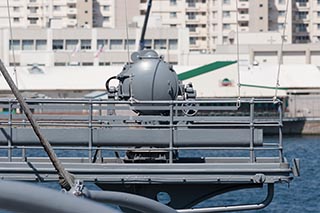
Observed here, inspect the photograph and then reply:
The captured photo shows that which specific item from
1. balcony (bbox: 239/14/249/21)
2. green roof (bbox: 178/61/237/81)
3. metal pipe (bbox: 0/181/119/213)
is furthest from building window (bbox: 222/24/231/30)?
metal pipe (bbox: 0/181/119/213)

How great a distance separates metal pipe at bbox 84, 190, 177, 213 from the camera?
6812 mm

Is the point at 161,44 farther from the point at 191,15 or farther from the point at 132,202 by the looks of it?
the point at 132,202

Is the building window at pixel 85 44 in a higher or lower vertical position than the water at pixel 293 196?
lower

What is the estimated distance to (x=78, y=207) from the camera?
5359 mm

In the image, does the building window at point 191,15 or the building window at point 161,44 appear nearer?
the building window at point 161,44

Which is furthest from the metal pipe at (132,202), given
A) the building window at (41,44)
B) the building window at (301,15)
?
the building window at (301,15)

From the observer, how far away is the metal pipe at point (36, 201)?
531cm

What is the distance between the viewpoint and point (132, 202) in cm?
695

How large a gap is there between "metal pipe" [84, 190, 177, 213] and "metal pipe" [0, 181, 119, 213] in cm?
141

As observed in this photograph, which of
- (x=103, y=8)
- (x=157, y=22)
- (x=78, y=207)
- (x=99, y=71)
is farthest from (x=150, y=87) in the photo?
(x=103, y=8)

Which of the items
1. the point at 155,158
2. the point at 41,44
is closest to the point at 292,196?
the point at 155,158

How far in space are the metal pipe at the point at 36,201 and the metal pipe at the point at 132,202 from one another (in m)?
1.41

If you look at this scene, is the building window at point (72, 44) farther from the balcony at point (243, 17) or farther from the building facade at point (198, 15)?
the balcony at point (243, 17)

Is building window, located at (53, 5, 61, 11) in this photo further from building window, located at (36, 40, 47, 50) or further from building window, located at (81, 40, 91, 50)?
building window, located at (81, 40, 91, 50)
